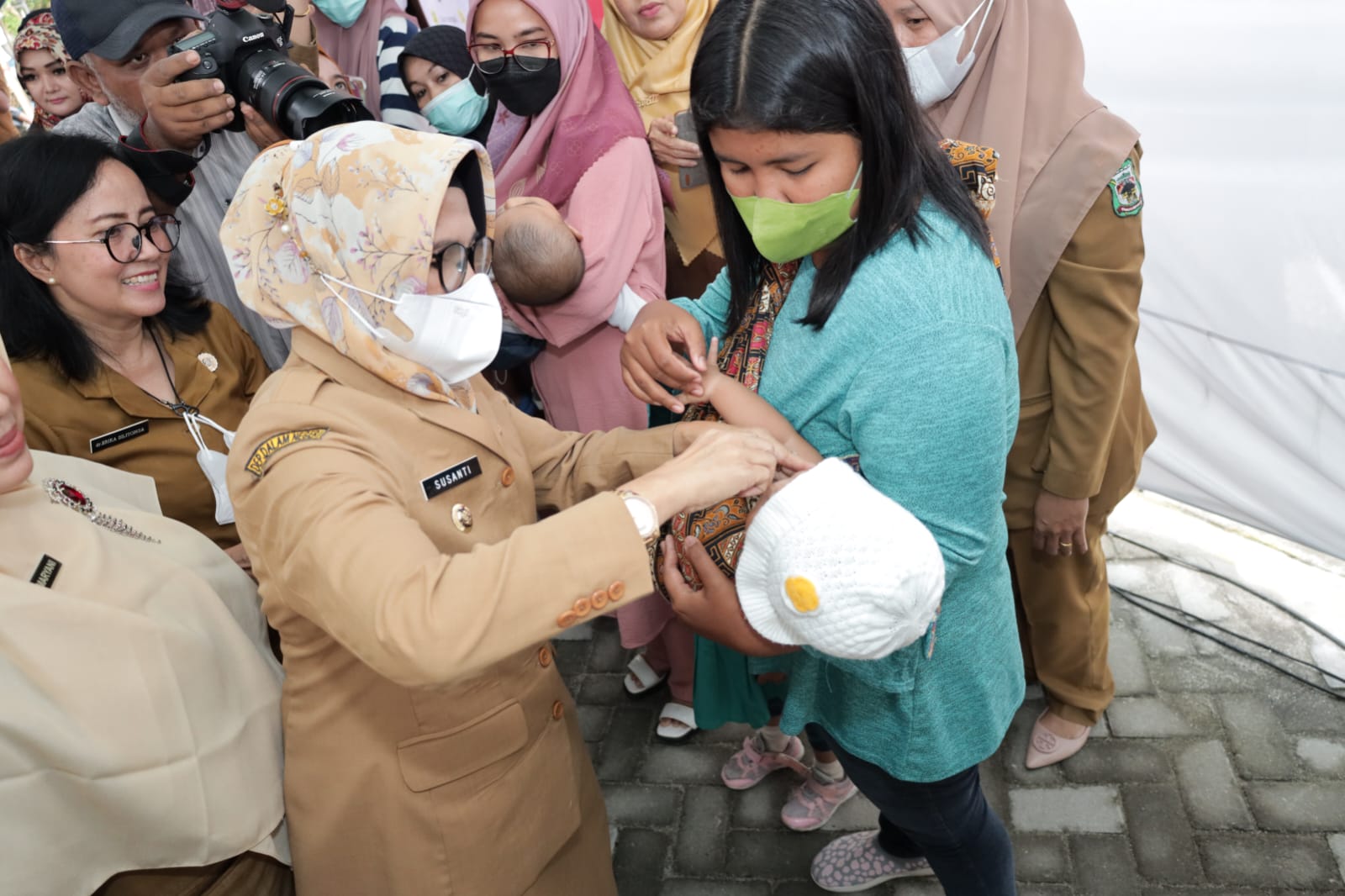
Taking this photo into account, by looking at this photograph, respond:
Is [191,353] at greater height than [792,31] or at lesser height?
lesser

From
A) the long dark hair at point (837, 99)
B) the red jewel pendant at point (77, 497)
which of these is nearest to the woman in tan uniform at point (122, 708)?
the red jewel pendant at point (77, 497)

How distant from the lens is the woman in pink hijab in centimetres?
255

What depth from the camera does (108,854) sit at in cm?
138

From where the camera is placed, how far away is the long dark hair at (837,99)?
127 cm

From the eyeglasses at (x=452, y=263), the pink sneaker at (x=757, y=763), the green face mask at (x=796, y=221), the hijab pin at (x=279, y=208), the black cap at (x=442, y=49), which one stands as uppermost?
the green face mask at (x=796, y=221)

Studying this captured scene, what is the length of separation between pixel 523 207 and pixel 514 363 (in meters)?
0.53

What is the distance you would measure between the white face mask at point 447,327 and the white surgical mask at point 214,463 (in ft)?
2.95

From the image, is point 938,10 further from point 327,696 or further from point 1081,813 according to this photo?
point 1081,813

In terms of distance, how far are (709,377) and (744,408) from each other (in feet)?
0.33

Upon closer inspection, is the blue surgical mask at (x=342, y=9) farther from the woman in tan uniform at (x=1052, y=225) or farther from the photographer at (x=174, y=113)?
the woman in tan uniform at (x=1052, y=225)

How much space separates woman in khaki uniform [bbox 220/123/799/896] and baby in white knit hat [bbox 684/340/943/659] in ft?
0.33

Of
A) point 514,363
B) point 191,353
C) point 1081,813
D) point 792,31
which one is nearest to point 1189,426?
point 1081,813

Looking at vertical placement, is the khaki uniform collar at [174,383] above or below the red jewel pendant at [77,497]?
below

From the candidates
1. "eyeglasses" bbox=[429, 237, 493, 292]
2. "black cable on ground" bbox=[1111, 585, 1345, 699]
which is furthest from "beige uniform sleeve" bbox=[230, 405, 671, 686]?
"black cable on ground" bbox=[1111, 585, 1345, 699]
